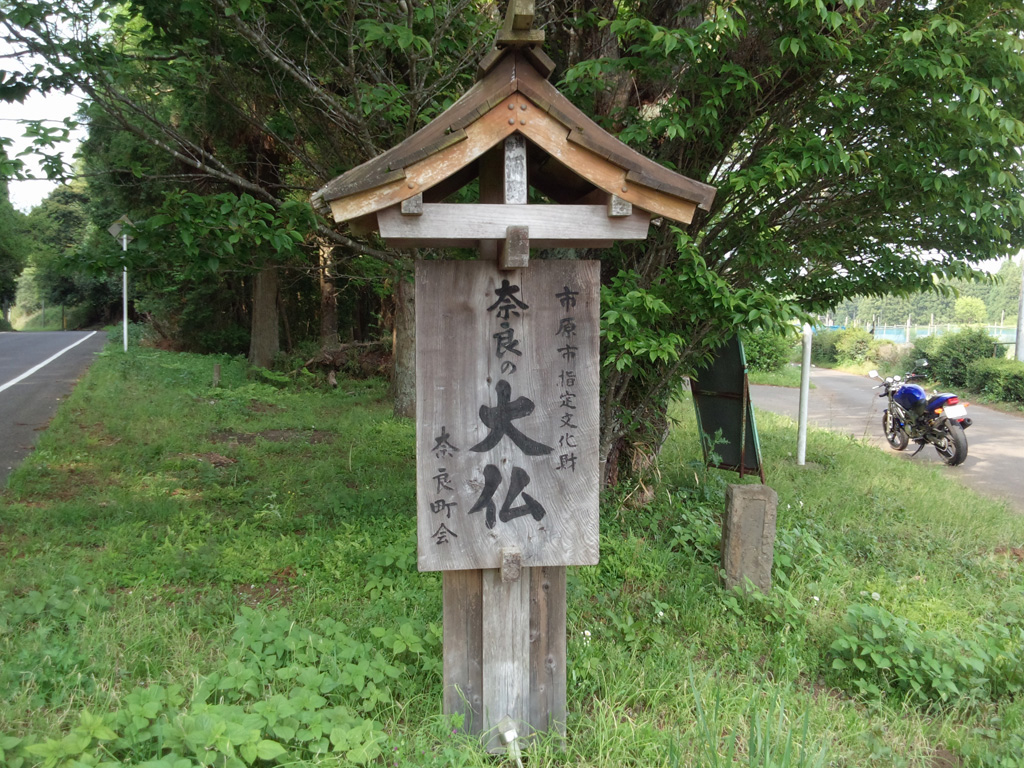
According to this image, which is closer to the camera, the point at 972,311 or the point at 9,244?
the point at 9,244

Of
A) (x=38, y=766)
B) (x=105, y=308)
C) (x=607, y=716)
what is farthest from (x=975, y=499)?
(x=105, y=308)

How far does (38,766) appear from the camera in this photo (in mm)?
2281

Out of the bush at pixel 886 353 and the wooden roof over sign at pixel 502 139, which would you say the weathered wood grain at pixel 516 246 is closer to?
the wooden roof over sign at pixel 502 139

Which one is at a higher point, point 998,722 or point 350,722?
point 350,722

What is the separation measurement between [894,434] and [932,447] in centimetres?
100

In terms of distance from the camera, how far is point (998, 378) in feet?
48.9

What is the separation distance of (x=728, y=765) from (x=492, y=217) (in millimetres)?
2047

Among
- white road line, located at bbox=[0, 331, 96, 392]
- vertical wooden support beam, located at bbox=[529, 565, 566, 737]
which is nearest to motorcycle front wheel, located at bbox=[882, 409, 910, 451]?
vertical wooden support beam, located at bbox=[529, 565, 566, 737]

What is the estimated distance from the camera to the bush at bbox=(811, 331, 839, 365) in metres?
28.0

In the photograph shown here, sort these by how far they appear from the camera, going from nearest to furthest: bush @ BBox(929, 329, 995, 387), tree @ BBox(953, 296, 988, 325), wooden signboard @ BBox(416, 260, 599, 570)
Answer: wooden signboard @ BBox(416, 260, 599, 570) < bush @ BBox(929, 329, 995, 387) < tree @ BBox(953, 296, 988, 325)

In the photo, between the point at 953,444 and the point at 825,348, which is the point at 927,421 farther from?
the point at 825,348

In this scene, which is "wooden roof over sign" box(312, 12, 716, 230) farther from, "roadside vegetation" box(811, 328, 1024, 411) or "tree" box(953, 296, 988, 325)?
"tree" box(953, 296, 988, 325)

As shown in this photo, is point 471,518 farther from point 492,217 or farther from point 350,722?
point 492,217

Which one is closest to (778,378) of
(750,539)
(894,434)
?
(894,434)
